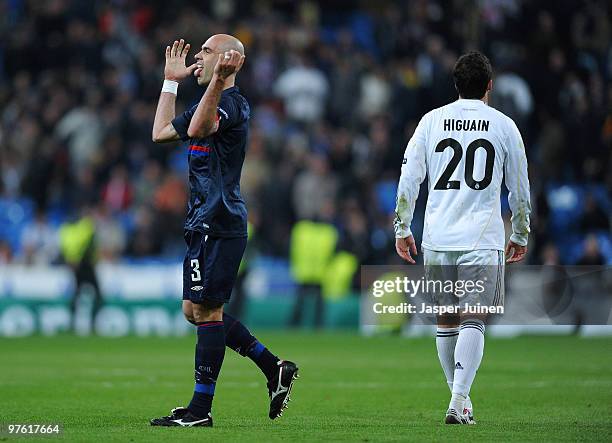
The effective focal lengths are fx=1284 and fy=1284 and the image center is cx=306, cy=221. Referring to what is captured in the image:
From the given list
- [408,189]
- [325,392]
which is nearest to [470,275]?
[408,189]

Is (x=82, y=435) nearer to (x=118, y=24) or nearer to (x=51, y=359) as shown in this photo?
(x=51, y=359)

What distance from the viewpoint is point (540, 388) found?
11383 millimetres

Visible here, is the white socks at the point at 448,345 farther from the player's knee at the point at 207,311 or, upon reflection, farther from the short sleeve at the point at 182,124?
the short sleeve at the point at 182,124

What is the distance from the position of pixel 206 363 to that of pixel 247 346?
0.57m

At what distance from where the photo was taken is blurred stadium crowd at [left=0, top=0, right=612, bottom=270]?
72.3ft

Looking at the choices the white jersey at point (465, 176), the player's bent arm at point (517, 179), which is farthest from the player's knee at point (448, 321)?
the player's bent arm at point (517, 179)

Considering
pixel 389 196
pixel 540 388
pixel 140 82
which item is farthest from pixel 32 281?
pixel 540 388

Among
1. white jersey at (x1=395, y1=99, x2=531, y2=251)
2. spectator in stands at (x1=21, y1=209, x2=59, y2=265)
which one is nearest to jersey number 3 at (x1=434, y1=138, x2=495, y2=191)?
white jersey at (x1=395, y1=99, x2=531, y2=251)

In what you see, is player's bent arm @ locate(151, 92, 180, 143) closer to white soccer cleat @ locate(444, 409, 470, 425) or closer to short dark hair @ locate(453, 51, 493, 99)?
short dark hair @ locate(453, 51, 493, 99)

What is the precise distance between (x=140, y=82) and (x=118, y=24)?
74.6 inches

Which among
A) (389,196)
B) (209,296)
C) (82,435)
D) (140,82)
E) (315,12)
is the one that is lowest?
(82,435)

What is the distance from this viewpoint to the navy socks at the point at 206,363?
8.02 m

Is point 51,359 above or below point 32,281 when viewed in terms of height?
below

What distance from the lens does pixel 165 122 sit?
8.20 m
